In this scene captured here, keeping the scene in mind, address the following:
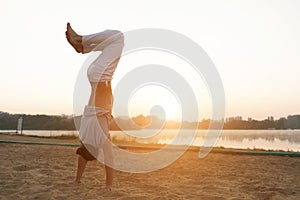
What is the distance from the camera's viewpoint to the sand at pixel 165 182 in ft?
10.9

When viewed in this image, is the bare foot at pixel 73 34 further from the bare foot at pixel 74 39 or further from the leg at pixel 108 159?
the leg at pixel 108 159

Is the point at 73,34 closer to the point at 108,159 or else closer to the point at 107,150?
the point at 107,150

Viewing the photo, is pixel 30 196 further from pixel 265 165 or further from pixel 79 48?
pixel 265 165

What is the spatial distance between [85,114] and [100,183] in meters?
1.02

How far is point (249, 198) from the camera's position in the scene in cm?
327

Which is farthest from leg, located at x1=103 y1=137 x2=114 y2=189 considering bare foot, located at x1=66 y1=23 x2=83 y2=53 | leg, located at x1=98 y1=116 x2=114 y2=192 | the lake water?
the lake water

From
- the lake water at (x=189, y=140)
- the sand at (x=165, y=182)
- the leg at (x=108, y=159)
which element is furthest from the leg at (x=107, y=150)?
the lake water at (x=189, y=140)

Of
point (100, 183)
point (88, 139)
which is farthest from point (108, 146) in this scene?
point (100, 183)

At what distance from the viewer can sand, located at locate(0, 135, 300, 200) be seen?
332cm

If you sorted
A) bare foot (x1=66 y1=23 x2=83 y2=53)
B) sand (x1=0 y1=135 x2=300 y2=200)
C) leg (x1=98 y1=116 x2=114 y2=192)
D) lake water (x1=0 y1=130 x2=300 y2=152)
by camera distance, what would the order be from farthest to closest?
lake water (x1=0 y1=130 x2=300 y2=152) → bare foot (x1=66 y1=23 x2=83 y2=53) → leg (x1=98 y1=116 x2=114 y2=192) → sand (x1=0 y1=135 x2=300 y2=200)

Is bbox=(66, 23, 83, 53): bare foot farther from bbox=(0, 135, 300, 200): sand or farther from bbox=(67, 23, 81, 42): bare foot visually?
bbox=(0, 135, 300, 200): sand

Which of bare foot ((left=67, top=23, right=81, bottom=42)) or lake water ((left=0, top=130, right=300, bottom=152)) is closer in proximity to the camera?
bare foot ((left=67, top=23, right=81, bottom=42))

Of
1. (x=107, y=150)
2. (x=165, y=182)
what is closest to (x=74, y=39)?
(x=107, y=150)

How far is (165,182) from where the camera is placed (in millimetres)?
4156
